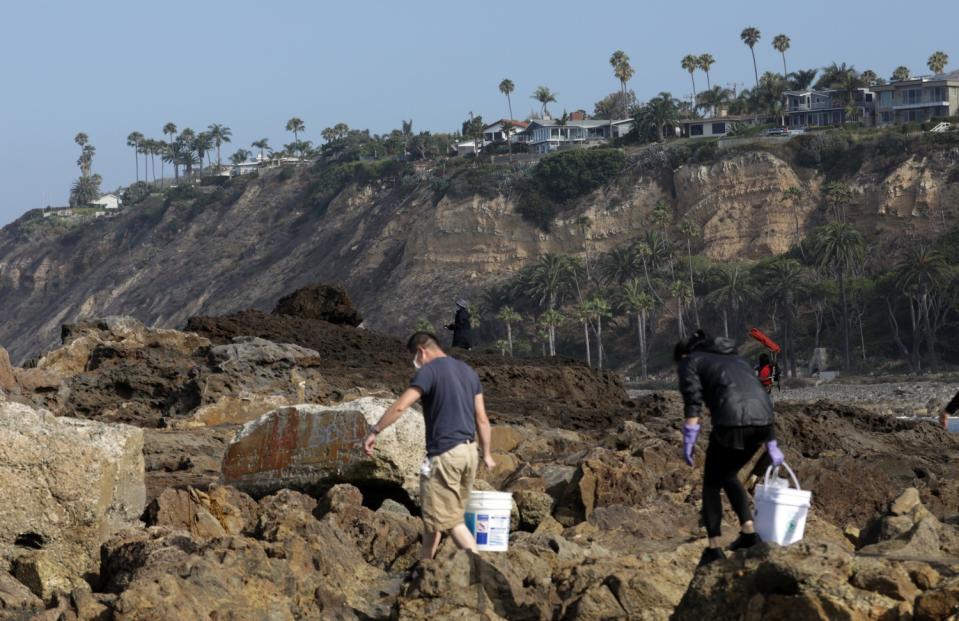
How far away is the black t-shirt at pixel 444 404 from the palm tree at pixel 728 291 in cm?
6580

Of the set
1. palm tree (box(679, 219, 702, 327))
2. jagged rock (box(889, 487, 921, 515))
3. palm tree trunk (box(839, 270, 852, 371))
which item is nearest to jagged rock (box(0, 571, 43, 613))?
jagged rock (box(889, 487, 921, 515))

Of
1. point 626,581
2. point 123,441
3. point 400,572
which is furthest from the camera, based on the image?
point 123,441

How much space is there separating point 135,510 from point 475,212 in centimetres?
7798

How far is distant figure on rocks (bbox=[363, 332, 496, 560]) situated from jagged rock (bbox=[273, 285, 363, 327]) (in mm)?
20425

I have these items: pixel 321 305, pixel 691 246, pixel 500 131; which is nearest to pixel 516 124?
pixel 500 131

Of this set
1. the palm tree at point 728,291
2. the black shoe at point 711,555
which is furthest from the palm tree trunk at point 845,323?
the black shoe at point 711,555

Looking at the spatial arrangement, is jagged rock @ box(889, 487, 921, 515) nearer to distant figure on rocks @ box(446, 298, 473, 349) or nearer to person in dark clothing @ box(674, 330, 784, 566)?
person in dark clothing @ box(674, 330, 784, 566)

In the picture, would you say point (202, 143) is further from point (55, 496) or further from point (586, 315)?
point (55, 496)

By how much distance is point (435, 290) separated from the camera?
282ft

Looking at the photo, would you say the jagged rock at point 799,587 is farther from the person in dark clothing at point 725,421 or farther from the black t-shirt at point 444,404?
the black t-shirt at point 444,404

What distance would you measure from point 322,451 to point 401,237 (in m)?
81.1

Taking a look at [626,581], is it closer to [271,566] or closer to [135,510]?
[271,566]

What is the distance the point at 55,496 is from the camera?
401 inches

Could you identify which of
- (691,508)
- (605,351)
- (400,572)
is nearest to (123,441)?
(400,572)
